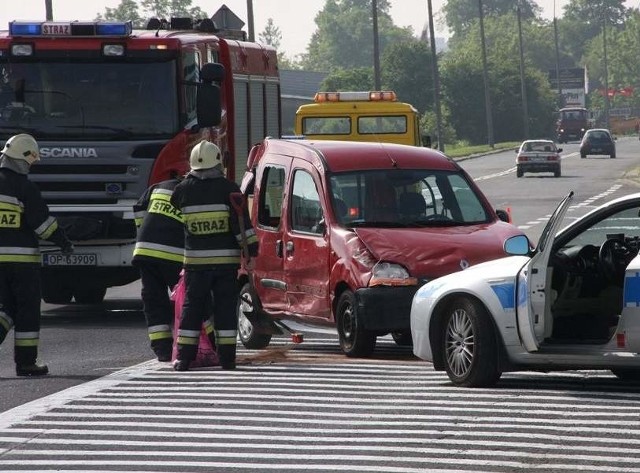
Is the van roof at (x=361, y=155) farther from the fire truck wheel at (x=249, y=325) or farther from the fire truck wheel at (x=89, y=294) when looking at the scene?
the fire truck wheel at (x=89, y=294)

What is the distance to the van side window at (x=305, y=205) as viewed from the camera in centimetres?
1466

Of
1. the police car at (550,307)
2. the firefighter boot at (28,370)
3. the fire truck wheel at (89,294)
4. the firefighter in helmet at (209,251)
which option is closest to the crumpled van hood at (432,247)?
the firefighter in helmet at (209,251)

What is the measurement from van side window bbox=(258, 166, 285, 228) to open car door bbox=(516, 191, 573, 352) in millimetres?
4253

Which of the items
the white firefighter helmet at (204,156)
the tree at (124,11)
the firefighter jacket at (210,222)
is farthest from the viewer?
the tree at (124,11)

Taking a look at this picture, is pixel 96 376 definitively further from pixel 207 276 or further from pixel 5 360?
pixel 5 360

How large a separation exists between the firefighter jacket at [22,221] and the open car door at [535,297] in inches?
160

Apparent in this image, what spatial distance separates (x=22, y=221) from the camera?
13867 mm

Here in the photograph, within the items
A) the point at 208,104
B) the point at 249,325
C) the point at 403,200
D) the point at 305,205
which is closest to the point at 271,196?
the point at 305,205

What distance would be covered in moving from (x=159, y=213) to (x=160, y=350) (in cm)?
102

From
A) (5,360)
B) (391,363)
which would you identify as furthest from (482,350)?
(5,360)

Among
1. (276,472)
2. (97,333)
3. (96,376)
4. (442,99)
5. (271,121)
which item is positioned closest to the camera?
(276,472)

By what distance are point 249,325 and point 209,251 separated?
220 centimetres

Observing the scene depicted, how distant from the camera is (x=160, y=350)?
14008 millimetres

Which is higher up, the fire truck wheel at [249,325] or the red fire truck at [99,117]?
the red fire truck at [99,117]
